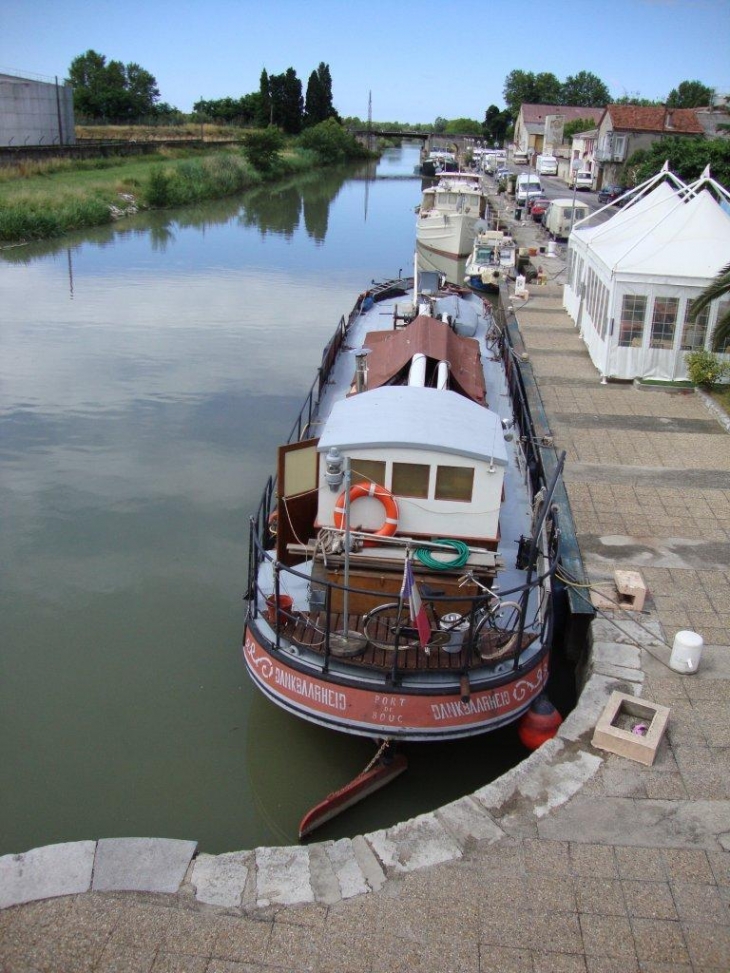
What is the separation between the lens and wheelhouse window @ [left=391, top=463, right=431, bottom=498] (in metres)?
8.66

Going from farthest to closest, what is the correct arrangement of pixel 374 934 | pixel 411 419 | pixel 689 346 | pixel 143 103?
1. pixel 143 103
2. pixel 689 346
3. pixel 411 419
4. pixel 374 934

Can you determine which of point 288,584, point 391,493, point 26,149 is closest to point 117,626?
point 288,584

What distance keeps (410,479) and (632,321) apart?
1067 cm

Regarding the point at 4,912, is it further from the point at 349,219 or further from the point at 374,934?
A: the point at 349,219

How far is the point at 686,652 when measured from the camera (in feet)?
27.7

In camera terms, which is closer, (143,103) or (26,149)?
(26,149)

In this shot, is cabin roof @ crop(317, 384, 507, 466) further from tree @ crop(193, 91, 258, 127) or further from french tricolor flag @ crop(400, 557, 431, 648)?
tree @ crop(193, 91, 258, 127)

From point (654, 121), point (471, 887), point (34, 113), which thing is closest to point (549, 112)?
point (654, 121)

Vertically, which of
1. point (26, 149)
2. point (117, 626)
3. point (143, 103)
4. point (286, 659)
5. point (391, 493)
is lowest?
point (117, 626)

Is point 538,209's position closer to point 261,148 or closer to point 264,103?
point 261,148

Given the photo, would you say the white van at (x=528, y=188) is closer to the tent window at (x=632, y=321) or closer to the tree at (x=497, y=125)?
the tent window at (x=632, y=321)

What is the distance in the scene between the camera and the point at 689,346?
17.4m

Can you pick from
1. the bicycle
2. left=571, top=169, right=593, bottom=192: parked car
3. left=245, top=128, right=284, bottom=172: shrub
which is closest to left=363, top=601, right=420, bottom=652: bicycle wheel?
the bicycle

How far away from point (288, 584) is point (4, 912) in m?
4.31
